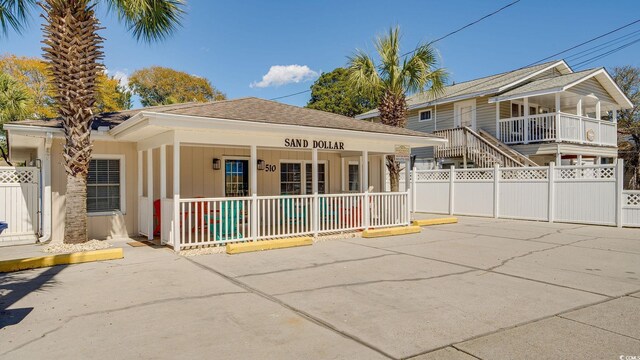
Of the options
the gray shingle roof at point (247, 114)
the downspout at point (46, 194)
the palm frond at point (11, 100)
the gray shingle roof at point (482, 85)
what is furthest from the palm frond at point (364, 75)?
the palm frond at point (11, 100)

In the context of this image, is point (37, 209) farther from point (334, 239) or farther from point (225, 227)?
point (334, 239)

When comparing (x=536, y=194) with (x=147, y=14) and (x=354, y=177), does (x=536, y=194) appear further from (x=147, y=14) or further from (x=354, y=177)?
(x=147, y=14)

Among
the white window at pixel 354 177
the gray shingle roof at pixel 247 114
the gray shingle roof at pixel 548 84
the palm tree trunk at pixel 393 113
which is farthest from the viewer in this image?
the gray shingle roof at pixel 548 84

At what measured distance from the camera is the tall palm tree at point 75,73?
8.40 metres

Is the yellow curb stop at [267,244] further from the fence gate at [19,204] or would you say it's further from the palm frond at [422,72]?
the palm frond at [422,72]

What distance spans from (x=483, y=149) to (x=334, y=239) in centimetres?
1078

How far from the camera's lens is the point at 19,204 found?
9.93 m

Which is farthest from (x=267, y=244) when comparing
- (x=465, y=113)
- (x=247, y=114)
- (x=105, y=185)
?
(x=465, y=113)

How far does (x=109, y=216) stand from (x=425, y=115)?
60.8 ft

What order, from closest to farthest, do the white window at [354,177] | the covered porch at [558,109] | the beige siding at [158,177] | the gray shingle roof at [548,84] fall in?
the beige siding at [158,177] → the white window at [354,177] → the covered porch at [558,109] → the gray shingle roof at [548,84]

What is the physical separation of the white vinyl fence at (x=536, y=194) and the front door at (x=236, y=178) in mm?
8970

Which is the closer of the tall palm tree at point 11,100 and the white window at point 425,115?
the tall palm tree at point 11,100

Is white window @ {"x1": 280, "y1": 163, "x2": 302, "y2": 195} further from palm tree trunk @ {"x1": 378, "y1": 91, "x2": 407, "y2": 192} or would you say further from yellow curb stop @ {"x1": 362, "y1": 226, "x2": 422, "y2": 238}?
yellow curb stop @ {"x1": 362, "y1": 226, "x2": 422, "y2": 238}

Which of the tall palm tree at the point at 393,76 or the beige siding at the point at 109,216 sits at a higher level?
the tall palm tree at the point at 393,76
